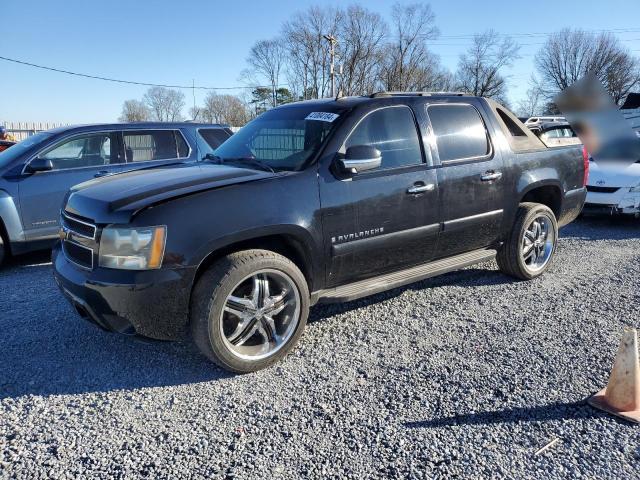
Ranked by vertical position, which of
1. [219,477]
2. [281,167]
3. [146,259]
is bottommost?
[219,477]

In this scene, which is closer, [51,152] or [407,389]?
[407,389]

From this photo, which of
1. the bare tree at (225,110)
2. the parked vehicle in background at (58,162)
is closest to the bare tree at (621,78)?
the bare tree at (225,110)

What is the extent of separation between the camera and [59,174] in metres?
6.02

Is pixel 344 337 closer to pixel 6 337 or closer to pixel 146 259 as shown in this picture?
pixel 146 259

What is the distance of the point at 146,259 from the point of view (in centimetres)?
292

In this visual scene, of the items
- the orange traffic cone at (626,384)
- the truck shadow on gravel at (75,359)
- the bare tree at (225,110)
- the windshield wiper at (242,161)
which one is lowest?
the truck shadow on gravel at (75,359)

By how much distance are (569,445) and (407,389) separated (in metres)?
0.92

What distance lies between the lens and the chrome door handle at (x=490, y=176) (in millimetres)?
4422

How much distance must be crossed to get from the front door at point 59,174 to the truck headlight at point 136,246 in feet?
10.2

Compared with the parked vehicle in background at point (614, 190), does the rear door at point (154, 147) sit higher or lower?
higher

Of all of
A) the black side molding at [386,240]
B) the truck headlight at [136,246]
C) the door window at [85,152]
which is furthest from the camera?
the door window at [85,152]

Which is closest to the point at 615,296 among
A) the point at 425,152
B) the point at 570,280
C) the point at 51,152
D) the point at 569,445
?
the point at 570,280

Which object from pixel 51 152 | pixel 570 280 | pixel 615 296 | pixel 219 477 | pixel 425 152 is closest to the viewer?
pixel 219 477

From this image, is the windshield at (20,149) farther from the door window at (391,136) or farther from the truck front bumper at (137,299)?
the door window at (391,136)
